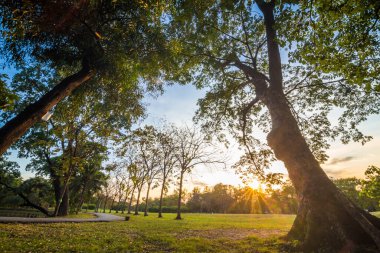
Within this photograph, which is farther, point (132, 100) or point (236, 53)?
point (236, 53)

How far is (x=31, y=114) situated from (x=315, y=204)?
10763 millimetres

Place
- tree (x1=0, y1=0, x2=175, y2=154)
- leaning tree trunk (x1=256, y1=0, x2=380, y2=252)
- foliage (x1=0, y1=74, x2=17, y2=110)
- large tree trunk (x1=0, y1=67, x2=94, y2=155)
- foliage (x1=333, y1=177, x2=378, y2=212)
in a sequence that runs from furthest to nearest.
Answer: foliage (x1=333, y1=177, x2=378, y2=212)
tree (x1=0, y1=0, x2=175, y2=154)
large tree trunk (x1=0, y1=67, x2=94, y2=155)
leaning tree trunk (x1=256, y1=0, x2=380, y2=252)
foliage (x1=0, y1=74, x2=17, y2=110)

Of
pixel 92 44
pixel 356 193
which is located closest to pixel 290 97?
pixel 92 44

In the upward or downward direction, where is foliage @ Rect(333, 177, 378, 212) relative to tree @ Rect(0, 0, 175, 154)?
downward

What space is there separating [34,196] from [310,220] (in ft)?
205

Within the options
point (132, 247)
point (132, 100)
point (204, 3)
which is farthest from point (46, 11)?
point (132, 247)

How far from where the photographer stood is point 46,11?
690 cm

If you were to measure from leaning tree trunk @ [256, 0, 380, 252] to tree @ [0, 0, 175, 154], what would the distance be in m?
6.22

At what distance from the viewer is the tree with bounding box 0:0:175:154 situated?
7.45 meters

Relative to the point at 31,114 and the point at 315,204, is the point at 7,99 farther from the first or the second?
the point at 315,204

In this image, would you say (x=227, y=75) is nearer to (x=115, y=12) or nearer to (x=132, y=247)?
(x=115, y=12)

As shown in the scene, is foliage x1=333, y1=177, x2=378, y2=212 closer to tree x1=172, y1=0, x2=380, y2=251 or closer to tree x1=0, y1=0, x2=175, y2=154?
tree x1=172, y1=0, x2=380, y2=251

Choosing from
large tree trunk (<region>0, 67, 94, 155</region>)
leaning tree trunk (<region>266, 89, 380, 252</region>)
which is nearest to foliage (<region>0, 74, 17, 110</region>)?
large tree trunk (<region>0, 67, 94, 155</region>)

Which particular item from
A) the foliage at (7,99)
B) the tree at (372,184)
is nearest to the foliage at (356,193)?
the tree at (372,184)
